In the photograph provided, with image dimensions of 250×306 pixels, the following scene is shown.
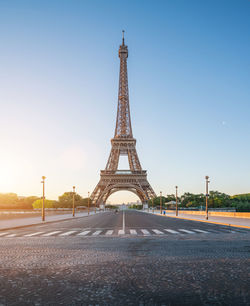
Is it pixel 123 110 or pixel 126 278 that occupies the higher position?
pixel 123 110

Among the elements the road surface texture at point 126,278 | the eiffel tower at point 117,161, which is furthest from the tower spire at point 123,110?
the road surface texture at point 126,278

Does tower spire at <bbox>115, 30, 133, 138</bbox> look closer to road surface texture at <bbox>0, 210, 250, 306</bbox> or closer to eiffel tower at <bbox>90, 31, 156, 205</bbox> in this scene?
eiffel tower at <bbox>90, 31, 156, 205</bbox>

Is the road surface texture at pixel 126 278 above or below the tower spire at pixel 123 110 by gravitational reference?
below

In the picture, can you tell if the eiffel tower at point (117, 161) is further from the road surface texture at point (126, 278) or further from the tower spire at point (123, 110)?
the road surface texture at point (126, 278)

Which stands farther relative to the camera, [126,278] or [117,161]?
[117,161]

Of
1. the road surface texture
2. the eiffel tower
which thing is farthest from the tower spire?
the road surface texture

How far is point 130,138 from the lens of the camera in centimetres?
8250

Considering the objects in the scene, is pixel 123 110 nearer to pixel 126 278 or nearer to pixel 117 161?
pixel 117 161

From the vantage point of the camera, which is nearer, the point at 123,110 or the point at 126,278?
the point at 126,278

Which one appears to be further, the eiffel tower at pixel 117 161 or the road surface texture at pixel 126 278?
the eiffel tower at pixel 117 161

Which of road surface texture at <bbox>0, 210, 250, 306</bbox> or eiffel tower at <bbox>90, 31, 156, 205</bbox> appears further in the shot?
eiffel tower at <bbox>90, 31, 156, 205</bbox>

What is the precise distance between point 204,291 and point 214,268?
2103 millimetres

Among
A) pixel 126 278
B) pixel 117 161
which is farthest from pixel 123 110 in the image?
pixel 126 278

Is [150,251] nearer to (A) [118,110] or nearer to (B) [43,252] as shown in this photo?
(B) [43,252]
